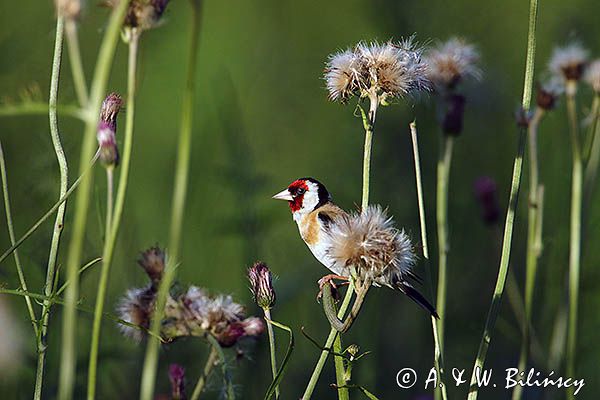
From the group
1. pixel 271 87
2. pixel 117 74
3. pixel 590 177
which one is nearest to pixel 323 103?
pixel 271 87

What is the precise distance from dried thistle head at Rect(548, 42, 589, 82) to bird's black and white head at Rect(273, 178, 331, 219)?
425 mm

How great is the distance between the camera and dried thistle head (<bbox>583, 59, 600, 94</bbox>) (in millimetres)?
1480

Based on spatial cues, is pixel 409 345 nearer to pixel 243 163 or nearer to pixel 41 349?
pixel 243 163

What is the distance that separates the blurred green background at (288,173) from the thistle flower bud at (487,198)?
0.12 m

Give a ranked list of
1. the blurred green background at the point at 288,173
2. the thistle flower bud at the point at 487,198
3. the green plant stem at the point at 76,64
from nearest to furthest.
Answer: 1. the green plant stem at the point at 76,64
2. the thistle flower bud at the point at 487,198
3. the blurred green background at the point at 288,173

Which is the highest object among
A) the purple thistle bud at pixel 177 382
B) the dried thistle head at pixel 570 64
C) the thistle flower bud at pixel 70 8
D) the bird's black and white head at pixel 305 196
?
the dried thistle head at pixel 570 64

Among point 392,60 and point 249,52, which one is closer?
point 392,60

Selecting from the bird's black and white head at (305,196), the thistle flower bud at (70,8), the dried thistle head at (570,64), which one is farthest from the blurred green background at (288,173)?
the bird's black and white head at (305,196)

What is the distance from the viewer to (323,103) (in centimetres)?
375

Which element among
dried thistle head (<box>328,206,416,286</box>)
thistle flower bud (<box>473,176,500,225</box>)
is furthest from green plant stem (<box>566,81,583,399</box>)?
thistle flower bud (<box>473,176,500,225</box>)

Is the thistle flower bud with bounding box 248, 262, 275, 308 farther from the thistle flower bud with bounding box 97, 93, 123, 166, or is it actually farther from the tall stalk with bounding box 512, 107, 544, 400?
the tall stalk with bounding box 512, 107, 544, 400

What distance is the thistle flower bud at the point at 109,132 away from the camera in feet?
3.13

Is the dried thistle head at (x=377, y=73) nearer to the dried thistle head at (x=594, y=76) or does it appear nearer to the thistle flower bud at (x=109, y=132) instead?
the thistle flower bud at (x=109, y=132)

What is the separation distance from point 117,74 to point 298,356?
1742 millimetres
